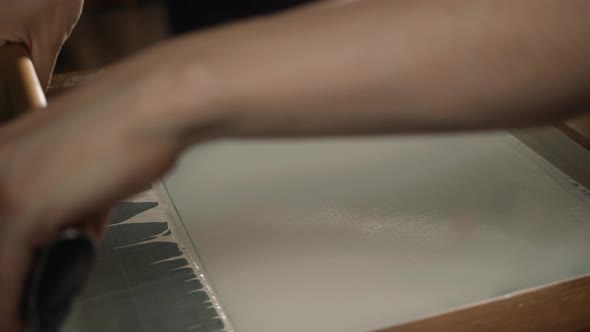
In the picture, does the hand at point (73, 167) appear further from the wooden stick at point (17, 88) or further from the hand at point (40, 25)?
the hand at point (40, 25)

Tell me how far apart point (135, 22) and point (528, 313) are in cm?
177

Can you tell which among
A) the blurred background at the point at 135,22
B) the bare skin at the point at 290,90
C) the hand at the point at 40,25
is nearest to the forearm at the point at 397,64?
the bare skin at the point at 290,90

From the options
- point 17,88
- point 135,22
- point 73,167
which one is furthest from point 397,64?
point 135,22

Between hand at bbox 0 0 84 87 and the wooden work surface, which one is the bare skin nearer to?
the wooden work surface

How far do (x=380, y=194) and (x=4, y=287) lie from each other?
45 centimetres

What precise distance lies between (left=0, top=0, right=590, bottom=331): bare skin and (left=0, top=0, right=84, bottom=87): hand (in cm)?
38

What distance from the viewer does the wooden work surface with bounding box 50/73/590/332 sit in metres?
0.50

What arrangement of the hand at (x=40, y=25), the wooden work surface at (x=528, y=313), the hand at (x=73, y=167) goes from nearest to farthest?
the hand at (x=73, y=167) → the wooden work surface at (x=528, y=313) → the hand at (x=40, y=25)

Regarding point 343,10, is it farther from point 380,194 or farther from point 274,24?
point 380,194

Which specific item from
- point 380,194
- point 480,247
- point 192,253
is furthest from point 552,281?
point 192,253

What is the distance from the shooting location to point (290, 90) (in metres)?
0.34

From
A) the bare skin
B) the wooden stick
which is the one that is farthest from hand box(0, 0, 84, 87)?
the bare skin

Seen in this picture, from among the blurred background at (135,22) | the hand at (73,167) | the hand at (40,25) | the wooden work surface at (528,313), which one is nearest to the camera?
the hand at (73,167)

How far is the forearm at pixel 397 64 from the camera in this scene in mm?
336
